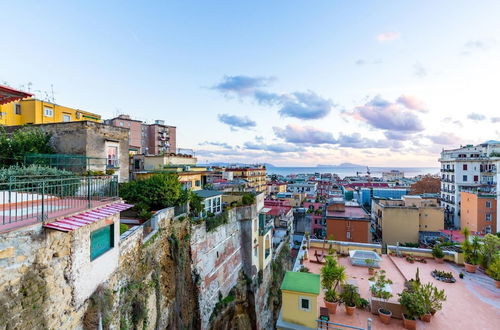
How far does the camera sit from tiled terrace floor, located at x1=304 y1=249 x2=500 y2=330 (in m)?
9.89

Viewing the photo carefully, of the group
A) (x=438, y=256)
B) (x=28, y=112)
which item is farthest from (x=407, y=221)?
(x=28, y=112)

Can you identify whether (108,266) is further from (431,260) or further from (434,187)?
(434,187)

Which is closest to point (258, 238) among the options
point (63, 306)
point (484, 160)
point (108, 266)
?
point (108, 266)

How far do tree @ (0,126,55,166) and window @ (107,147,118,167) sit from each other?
3.54 meters

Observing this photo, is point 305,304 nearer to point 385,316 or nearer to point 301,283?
point 301,283

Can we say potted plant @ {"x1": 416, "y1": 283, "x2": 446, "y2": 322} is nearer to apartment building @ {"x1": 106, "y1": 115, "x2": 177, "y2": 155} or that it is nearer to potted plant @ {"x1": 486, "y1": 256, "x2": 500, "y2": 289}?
potted plant @ {"x1": 486, "y1": 256, "x2": 500, "y2": 289}

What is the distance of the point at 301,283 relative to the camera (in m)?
10.8

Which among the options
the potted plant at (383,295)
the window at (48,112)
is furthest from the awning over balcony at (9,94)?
the window at (48,112)

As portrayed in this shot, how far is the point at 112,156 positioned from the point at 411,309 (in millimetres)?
20735

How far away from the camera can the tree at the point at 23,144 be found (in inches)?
627

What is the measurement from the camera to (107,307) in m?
7.61

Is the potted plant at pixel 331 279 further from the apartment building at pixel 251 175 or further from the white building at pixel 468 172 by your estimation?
the white building at pixel 468 172

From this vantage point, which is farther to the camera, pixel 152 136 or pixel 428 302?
pixel 152 136

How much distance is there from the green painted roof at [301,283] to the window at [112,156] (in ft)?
51.0
